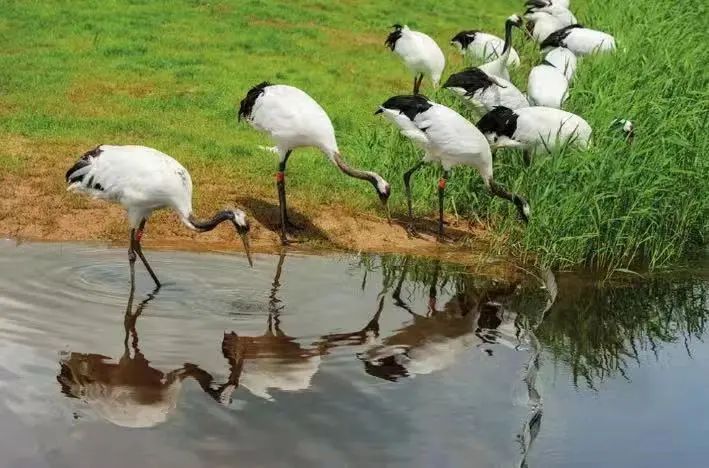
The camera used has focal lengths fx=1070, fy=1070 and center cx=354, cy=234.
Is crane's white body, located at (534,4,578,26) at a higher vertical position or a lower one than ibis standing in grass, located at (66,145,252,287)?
higher

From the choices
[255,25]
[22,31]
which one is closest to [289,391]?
[22,31]

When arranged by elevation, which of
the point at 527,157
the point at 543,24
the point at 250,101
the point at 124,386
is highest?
the point at 543,24

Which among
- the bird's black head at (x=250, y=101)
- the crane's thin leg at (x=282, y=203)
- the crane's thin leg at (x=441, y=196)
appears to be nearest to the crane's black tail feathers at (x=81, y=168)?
the crane's thin leg at (x=282, y=203)

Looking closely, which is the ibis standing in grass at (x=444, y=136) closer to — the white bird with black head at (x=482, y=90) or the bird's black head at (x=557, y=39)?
the white bird with black head at (x=482, y=90)

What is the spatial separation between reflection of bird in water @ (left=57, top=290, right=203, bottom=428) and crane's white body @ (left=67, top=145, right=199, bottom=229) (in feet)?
5.08

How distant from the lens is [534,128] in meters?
10.6

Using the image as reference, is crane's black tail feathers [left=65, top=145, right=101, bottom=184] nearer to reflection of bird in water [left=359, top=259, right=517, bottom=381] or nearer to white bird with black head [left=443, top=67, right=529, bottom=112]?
reflection of bird in water [left=359, top=259, right=517, bottom=381]

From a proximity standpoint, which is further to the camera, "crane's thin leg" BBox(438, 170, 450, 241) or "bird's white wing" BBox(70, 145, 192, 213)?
"crane's thin leg" BBox(438, 170, 450, 241)

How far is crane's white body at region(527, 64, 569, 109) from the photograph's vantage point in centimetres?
1199

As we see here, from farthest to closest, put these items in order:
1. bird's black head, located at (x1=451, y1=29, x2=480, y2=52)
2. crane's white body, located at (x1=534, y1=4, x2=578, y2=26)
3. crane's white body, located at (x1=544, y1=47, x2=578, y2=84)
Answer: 1. crane's white body, located at (x1=534, y1=4, x2=578, y2=26)
2. bird's black head, located at (x1=451, y1=29, x2=480, y2=52)
3. crane's white body, located at (x1=544, y1=47, x2=578, y2=84)

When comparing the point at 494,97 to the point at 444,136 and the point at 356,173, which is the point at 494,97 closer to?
the point at 444,136

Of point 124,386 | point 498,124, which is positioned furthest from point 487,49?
point 124,386

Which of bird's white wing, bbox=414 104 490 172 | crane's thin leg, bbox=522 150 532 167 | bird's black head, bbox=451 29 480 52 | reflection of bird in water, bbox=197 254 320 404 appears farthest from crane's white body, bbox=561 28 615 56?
reflection of bird in water, bbox=197 254 320 404

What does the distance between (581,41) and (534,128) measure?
4601 mm
